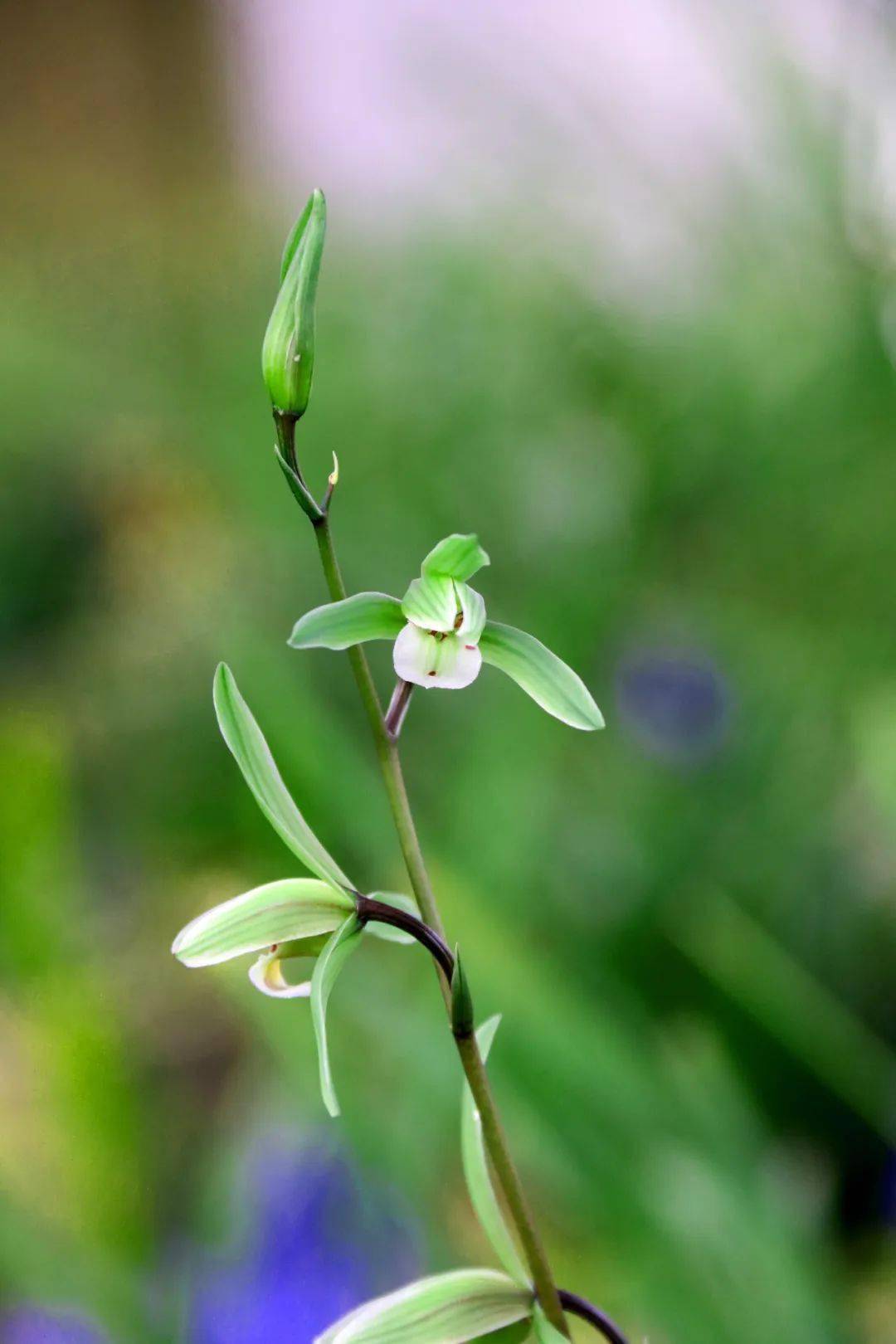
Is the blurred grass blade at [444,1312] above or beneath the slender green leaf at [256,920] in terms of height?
beneath

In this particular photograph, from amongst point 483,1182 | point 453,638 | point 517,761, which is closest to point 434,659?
point 453,638

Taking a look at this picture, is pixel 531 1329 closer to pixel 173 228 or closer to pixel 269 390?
pixel 269 390

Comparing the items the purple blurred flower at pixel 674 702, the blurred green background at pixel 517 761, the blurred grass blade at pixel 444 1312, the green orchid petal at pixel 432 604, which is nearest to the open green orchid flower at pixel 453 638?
the green orchid petal at pixel 432 604

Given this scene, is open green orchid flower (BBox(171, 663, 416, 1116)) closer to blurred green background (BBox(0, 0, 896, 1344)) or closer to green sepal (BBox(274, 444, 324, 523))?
green sepal (BBox(274, 444, 324, 523))

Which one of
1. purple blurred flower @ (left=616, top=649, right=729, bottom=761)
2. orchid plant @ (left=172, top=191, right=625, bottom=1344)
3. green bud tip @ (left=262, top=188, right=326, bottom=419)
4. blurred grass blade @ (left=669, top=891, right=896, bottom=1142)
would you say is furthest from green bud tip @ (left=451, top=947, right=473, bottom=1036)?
purple blurred flower @ (left=616, top=649, right=729, bottom=761)

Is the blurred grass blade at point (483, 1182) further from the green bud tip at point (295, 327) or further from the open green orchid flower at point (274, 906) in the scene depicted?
the green bud tip at point (295, 327)

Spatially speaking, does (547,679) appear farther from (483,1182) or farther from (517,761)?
(517,761)
